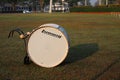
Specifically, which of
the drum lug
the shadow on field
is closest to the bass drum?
the drum lug

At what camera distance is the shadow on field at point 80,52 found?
11344mm

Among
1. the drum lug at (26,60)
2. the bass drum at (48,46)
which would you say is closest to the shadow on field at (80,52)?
the bass drum at (48,46)

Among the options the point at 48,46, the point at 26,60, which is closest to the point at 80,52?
the point at 26,60

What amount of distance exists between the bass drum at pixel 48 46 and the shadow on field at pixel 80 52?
86 centimetres

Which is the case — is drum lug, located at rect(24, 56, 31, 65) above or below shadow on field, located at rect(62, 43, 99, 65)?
above

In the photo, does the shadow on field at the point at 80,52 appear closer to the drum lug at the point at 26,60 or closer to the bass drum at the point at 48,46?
the bass drum at the point at 48,46

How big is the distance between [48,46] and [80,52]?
10.8 feet

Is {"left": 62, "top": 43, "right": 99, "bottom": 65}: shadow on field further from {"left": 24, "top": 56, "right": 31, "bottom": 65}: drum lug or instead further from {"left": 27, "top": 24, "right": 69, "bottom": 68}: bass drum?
{"left": 24, "top": 56, "right": 31, "bottom": 65}: drum lug

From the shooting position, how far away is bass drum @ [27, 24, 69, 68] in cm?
973

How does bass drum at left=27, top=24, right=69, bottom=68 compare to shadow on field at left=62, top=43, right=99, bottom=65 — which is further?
shadow on field at left=62, top=43, right=99, bottom=65

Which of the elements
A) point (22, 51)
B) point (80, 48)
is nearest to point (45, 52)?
point (22, 51)

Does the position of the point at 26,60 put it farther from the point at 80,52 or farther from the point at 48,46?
the point at 80,52

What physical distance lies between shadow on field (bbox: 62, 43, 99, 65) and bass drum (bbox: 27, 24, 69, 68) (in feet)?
2.83

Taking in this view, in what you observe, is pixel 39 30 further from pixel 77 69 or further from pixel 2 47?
pixel 2 47
